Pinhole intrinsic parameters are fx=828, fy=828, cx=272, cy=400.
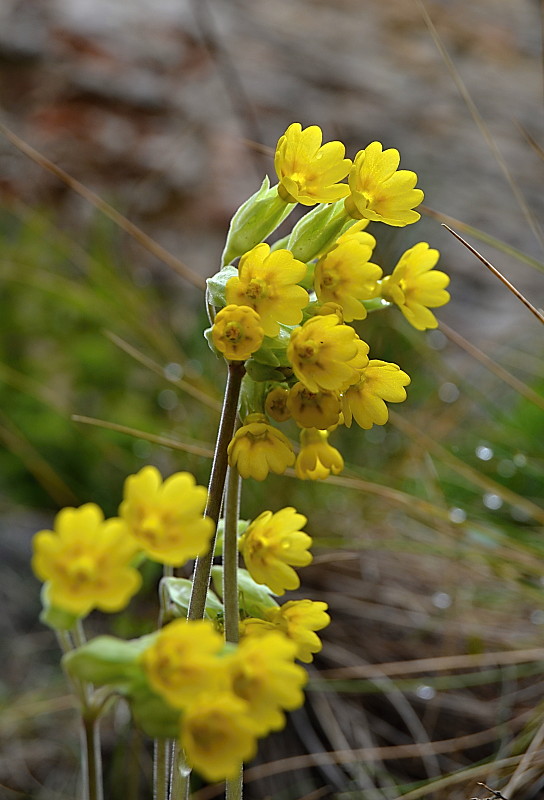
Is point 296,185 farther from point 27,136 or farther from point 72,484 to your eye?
point 27,136

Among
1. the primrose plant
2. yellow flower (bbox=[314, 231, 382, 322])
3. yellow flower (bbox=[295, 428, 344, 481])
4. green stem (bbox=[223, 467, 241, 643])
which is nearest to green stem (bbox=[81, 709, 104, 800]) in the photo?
the primrose plant

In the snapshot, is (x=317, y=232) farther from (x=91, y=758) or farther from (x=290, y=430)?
(x=290, y=430)

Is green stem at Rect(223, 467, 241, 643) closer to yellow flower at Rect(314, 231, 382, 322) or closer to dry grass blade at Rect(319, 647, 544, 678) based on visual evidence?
yellow flower at Rect(314, 231, 382, 322)

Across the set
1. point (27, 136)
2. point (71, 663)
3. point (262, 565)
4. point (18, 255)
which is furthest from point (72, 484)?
point (27, 136)

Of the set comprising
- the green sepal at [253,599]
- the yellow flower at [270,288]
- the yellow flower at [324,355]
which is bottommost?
the green sepal at [253,599]

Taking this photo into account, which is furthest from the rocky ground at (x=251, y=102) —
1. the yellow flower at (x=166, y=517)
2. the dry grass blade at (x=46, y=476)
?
the yellow flower at (x=166, y=517)

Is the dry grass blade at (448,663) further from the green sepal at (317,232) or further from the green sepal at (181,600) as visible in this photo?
the green sepal at (317,232)
